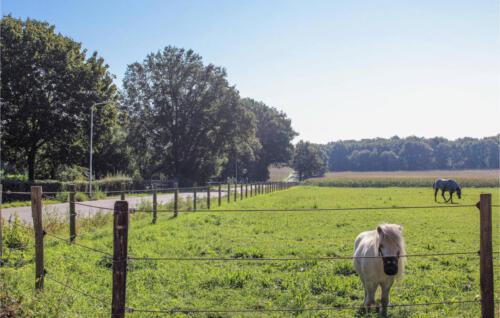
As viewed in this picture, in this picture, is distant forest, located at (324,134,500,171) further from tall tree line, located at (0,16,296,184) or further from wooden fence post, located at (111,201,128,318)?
wooden fence post, located at (111,201,128,318)

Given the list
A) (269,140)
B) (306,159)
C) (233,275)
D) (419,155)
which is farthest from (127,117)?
(419,155)

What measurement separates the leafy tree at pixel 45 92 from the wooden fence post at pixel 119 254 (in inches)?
1427

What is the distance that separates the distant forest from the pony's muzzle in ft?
485

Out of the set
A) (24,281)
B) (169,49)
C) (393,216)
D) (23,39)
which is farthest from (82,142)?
(24,281)

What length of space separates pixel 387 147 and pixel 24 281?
173 m

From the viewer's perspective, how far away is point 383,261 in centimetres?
622

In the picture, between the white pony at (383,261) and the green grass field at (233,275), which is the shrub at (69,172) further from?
the white pony at (383,261)

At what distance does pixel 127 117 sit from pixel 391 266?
48.1 meters

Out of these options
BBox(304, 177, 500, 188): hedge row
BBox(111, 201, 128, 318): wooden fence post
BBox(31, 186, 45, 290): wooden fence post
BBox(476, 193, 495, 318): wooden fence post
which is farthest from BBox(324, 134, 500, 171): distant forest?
BBox(111, 201, 128, 318): wooden fence post

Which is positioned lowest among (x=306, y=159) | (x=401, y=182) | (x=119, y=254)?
(x=401, y=182)

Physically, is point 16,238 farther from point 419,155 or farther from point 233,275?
point 419,155

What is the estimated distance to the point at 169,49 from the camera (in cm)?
6631

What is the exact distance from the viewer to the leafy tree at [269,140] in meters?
103

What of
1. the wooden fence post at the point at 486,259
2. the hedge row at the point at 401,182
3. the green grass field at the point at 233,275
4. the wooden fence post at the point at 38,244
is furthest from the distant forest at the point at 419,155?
the wooden fence post at the point at 38,244
